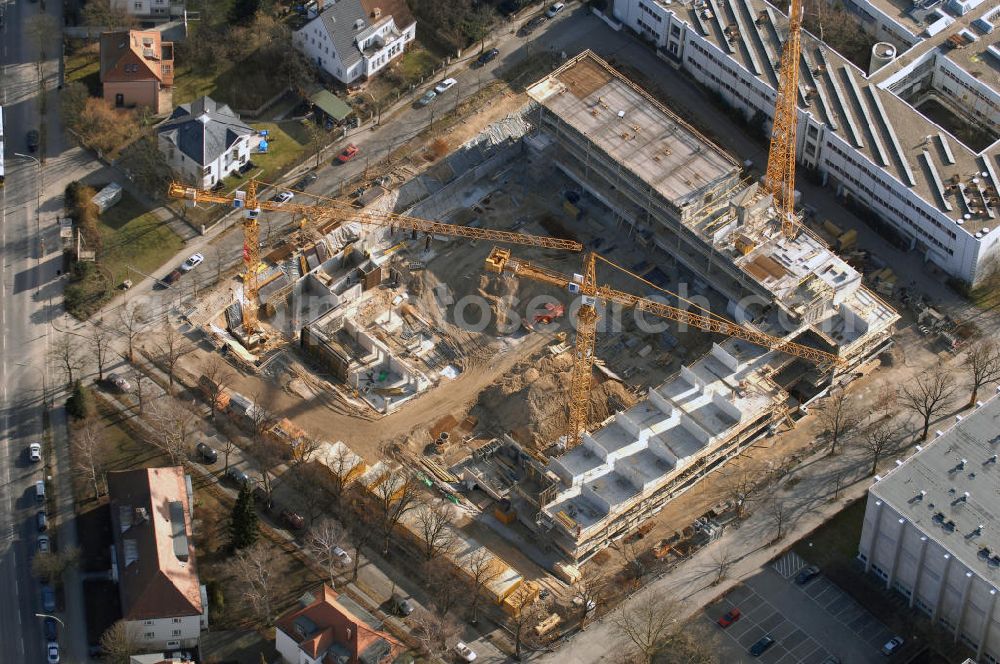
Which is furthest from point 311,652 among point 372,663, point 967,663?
point 967,663

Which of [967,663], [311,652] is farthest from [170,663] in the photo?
[967,663]

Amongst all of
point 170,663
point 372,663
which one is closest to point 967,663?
point 372,663

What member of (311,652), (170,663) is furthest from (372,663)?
(170,663)

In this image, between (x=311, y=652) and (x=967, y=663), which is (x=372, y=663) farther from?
(x=967, y=663)

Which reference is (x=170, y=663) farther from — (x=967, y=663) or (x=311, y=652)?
(x=967, y=663)

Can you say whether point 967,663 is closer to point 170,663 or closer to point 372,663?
point 372,663
